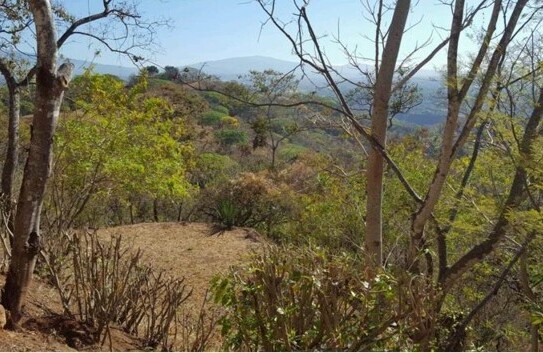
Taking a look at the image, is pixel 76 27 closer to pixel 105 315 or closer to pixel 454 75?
pixel 105 315

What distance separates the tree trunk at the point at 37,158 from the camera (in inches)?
129

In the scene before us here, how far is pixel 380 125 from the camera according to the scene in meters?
3.66

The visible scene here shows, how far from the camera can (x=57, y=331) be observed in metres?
3.65

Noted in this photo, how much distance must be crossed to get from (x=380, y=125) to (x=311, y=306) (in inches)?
63.6

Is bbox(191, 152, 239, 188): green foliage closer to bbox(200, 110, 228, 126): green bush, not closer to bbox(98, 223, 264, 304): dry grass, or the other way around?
bbox(98, 223, 264, 304): dry grass

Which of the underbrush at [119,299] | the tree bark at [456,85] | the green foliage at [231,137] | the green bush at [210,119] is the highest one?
the green bush at [210,119]

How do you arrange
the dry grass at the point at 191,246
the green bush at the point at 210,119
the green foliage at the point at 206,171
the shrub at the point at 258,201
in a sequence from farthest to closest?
the green bush at the point at 210,119, the green foliage at the point at 206,171, the shrub at the point at 258,201, the dry grass at the point at 191,246

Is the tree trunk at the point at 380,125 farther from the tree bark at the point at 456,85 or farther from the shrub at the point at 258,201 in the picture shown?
the shrub at the point at 258,201

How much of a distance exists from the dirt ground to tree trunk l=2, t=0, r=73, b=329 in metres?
0.21

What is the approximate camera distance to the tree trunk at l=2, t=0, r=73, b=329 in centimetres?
327

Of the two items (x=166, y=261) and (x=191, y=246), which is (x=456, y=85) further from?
(x=191, y=246)

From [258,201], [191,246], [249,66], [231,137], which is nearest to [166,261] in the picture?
[191,246]

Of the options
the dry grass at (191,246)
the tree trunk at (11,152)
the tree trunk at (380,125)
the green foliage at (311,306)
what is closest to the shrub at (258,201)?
the dry grass at (191,246)

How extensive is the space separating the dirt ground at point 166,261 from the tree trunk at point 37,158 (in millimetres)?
213
